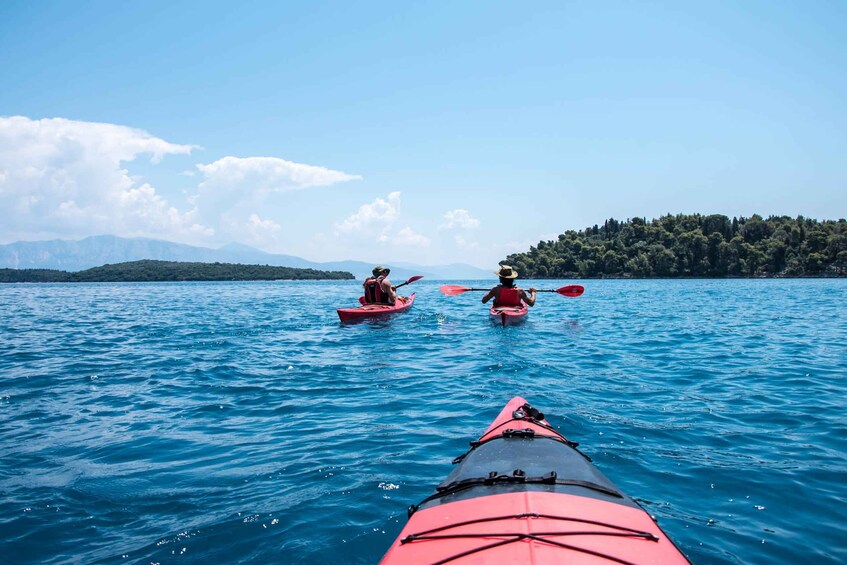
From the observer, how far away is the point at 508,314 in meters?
17.4

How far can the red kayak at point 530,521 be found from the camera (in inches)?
105

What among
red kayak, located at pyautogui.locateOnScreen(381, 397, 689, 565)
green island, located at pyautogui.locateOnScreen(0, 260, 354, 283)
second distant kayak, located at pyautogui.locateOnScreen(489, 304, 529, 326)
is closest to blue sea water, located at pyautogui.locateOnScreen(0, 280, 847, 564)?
red kayak, located at pyautogui.locateOnScreen(381, 397, 689, 565)

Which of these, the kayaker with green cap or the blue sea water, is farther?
the kayaker with green cap

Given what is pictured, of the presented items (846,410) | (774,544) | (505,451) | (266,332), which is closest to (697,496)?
(774,544)

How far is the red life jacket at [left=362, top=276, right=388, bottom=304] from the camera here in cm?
1964

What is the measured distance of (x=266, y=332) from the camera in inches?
722

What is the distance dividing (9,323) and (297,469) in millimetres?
23418

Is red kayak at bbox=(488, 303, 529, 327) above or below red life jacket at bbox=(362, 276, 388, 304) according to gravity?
below

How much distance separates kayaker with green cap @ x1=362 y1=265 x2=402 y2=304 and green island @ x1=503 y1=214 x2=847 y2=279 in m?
110

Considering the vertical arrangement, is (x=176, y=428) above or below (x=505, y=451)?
below

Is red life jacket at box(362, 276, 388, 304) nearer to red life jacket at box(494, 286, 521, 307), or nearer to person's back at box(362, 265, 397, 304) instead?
person's back at box(362, 265, 397, 304)

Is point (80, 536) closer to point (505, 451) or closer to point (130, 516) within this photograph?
point (130, 516)

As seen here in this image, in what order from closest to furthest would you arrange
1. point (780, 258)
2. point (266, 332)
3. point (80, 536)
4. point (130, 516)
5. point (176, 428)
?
1. point (80, 536)
2. point (130, 516)
3. point (176, 428)
4. point (266, 332)
5. point (780, 258)

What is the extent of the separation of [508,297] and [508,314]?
4.68ft
